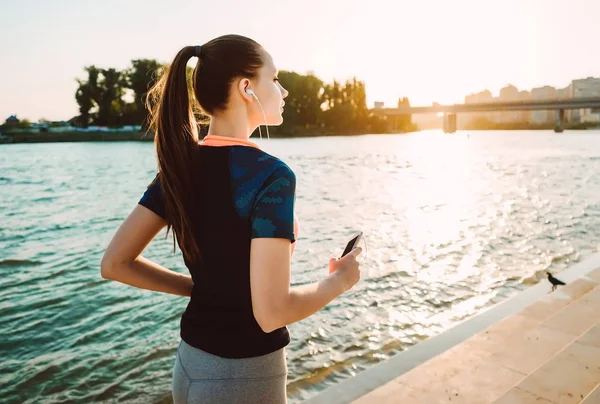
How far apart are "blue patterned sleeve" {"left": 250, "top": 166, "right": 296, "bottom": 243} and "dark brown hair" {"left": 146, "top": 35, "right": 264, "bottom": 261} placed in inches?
9.9

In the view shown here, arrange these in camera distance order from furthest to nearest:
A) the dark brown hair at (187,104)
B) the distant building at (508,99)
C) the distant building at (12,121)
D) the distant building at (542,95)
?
1. the distant building at (508,99)
2. the distant building at (542,95)
3. the distant building at (12,121)
4. the dark brown hair at (187,104)

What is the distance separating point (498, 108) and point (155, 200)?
95.2 m

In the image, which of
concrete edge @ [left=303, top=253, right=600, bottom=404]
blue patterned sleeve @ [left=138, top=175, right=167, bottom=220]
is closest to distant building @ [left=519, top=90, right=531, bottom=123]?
concrete edge @ [left=303, top=253, right=600, bottom=404]

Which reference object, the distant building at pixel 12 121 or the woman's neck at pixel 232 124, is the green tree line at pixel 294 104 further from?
the woman's neck at pixel 232 124

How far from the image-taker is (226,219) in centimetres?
130

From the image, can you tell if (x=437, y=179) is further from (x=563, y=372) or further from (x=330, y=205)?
(x=563, y=372)

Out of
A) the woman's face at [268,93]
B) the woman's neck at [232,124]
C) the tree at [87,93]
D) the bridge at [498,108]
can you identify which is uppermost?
the tree at [87,93]

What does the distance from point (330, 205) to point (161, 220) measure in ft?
53.6

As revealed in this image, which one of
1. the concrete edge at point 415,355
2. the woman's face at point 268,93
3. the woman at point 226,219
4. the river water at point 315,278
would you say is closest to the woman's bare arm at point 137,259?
the woman at point 226,219

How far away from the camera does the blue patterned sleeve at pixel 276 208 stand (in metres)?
1.18

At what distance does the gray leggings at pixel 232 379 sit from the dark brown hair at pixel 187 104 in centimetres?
28

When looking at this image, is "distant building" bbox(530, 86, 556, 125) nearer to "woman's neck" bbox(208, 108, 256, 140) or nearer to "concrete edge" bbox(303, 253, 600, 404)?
"concrete edge" bbox(303, 253, 600, 404)

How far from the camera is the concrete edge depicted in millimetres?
4184

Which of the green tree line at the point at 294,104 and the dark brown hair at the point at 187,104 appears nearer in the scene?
the dark brown hair at the point at 187,104
